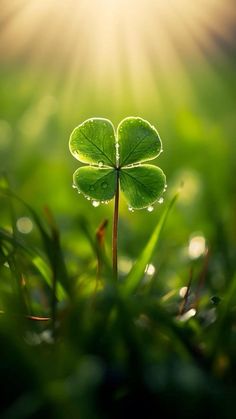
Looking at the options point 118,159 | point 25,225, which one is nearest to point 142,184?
point 118,159

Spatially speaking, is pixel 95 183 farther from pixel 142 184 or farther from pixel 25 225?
pixel 25 225

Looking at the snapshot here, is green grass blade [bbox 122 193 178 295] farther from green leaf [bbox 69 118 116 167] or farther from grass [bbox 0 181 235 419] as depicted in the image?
green leaf [bbox 69 118 116 167]

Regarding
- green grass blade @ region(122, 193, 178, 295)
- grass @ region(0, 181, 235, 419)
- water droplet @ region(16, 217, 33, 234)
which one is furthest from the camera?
water droplet @ region(16, 217, 33, 234)

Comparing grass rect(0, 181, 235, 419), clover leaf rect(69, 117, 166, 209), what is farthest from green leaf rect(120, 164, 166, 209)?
grass rect(0, 181, 235, 419)

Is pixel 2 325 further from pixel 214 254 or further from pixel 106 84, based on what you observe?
pixel 106 84

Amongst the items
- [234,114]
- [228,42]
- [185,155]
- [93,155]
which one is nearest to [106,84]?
[228,42]

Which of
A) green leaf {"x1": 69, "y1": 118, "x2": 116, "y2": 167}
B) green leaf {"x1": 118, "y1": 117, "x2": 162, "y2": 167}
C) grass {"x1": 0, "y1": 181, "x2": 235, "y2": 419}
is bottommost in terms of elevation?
grass {"x1": 0, "y1": 181, "x2": 235, "y2": 419}

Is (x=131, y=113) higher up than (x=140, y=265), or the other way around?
(x=131, y=113)
